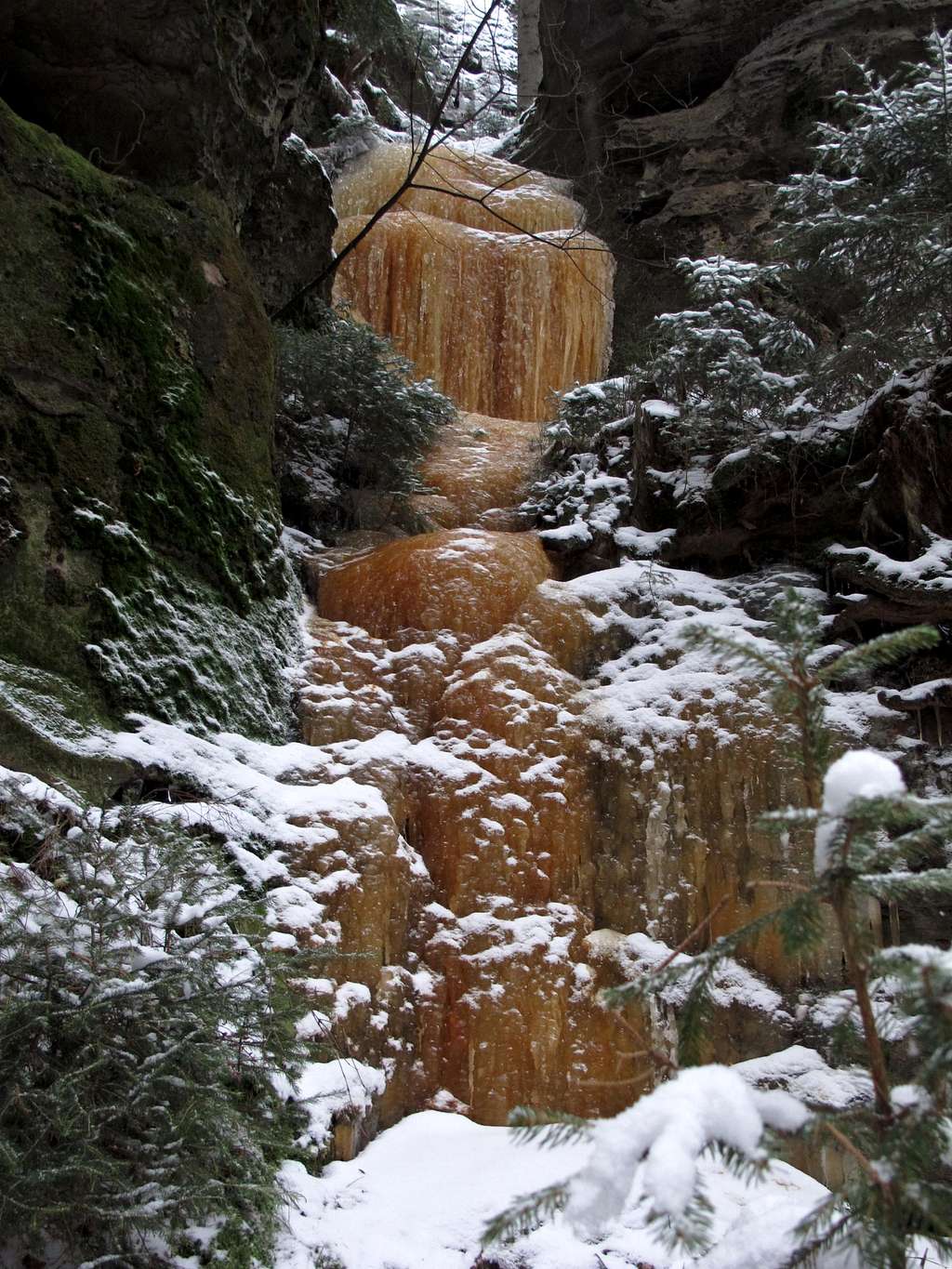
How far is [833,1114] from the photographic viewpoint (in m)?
1.66

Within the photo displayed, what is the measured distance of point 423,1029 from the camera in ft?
17.1

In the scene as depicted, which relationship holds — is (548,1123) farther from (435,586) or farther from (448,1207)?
(435,586)

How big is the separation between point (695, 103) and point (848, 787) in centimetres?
1481

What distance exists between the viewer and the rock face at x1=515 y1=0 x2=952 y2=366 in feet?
42.9

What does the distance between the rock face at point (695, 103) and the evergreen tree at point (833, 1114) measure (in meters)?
11.4

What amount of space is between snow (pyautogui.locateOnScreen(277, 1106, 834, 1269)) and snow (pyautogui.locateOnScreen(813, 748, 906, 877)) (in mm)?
1895

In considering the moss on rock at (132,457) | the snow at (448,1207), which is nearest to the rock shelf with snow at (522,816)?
the snow at (448,1207)

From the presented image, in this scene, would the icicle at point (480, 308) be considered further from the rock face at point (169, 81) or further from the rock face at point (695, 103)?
the rock face at point (169, 81)

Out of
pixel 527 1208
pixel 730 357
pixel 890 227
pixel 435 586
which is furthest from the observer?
pixel 730 357

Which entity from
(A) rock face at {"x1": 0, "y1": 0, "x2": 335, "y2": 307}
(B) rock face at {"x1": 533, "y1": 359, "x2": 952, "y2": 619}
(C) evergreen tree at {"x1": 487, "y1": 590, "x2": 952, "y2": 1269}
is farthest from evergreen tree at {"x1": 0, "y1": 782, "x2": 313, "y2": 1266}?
(A) rock face at {"x1": 0, "y1": 0, "x2": 335, "y2": 307}

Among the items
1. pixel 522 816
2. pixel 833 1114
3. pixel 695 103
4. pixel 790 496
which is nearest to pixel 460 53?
pixel 695 103

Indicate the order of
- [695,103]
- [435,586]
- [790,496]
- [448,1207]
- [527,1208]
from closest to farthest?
[527,1208]
[448,1207]
[435,586]
[790,496]
[695,103]

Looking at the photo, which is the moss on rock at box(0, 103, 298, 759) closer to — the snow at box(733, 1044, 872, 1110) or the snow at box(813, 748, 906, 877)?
the snow at box(733, 1044, 872, 1110)

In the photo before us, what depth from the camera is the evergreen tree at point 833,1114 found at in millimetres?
1411
